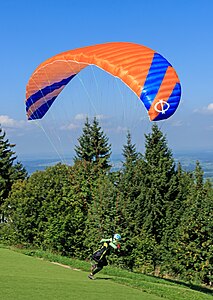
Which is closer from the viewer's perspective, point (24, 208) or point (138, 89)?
point (138, 89)

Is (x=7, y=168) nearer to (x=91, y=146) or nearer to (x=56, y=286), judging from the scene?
(x=91, y=146)

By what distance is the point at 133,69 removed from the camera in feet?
48.8

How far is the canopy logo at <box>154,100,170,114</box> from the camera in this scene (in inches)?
547

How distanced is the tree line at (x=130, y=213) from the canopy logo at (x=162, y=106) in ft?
53.1

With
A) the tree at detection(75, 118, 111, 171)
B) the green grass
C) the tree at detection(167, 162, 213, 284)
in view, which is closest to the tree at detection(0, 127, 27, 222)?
the tree at detection(75, 118, 111, 171)

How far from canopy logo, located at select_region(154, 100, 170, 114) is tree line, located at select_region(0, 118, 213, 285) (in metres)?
16.2

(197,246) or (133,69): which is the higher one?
(133,69)

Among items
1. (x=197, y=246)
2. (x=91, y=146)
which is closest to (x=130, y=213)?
(x=197, y=246)

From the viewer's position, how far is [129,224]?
1288 inches

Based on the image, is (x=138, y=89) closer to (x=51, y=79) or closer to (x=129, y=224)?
(x=51, y=79)

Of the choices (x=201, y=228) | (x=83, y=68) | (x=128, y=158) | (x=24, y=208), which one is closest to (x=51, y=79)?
(x=83, y=68)

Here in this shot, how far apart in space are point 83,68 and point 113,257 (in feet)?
54.3

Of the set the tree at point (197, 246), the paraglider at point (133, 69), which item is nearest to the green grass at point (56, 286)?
the paraglider at point (133, 69)

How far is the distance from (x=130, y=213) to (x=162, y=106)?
21.6m
